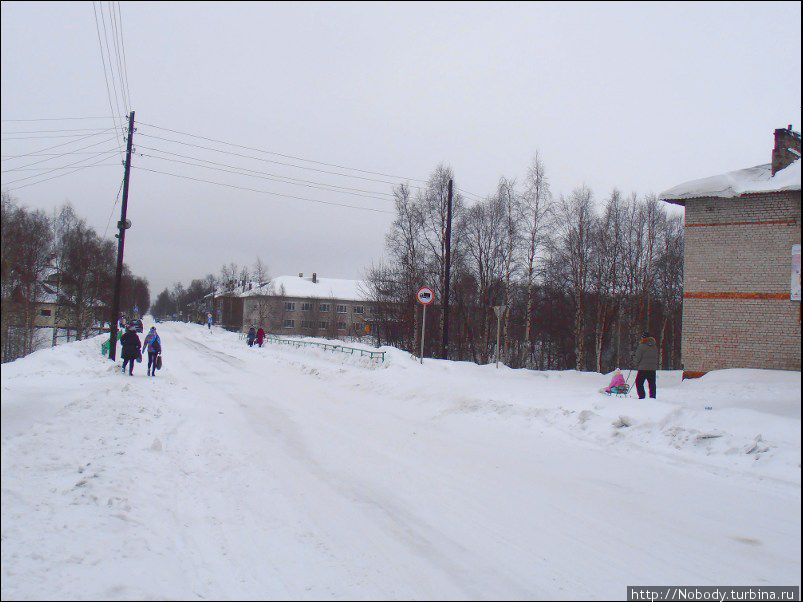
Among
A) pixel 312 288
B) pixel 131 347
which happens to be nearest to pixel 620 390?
pixel 131 347

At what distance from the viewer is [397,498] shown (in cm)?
624

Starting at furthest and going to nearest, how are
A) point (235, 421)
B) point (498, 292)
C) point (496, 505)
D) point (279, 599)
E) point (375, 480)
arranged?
point (498, 292), point (235, 421), point (375, 480), point (496, 505), point (279, 599)

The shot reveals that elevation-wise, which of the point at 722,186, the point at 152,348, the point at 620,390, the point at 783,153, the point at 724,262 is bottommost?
the point at 620,390

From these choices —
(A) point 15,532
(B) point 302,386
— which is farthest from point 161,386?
(A) point 15,532

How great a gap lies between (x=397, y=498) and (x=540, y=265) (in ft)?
101

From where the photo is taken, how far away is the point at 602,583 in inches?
149

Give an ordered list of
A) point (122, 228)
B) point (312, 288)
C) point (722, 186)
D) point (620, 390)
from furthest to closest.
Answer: point (312, 288), point (122, 228), point (722, 186), point (620, 390)

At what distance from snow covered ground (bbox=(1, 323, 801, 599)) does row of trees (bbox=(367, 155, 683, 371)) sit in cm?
2496

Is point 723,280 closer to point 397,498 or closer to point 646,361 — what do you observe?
point 646,361

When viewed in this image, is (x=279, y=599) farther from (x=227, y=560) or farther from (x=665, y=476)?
(x=665, y=476)

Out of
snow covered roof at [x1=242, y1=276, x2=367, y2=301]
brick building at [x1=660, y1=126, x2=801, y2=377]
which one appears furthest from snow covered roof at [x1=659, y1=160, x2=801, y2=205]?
snow covered roof at [x1=242, y1=276, x2=367, y2=301]

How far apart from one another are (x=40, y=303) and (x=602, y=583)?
4.70 m

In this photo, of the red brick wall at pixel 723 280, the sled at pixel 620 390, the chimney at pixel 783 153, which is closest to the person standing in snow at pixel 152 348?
the sled at pixel 620 390

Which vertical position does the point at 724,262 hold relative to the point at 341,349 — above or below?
above
